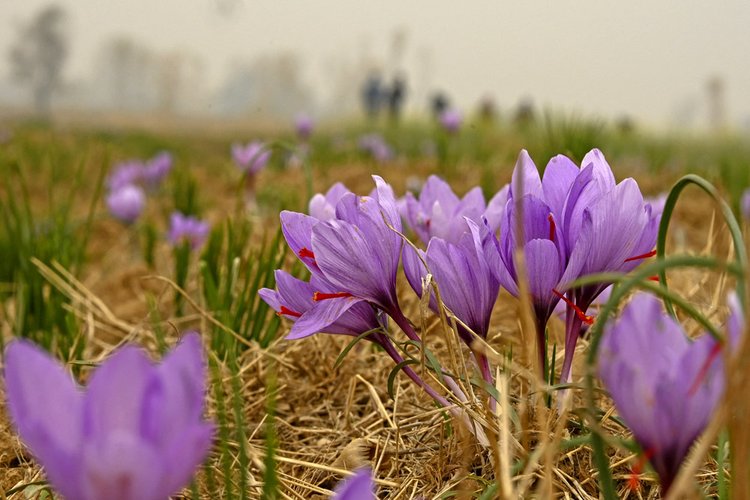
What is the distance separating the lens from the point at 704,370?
1.87 ft

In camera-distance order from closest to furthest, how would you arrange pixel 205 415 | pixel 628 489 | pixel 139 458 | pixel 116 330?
pixel 139 458 → pixel 628 489 → pixel 205 415 → pixel 116 330

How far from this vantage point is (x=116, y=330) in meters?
1.98

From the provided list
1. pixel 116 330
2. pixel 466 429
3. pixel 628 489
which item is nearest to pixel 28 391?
pixel 466 429

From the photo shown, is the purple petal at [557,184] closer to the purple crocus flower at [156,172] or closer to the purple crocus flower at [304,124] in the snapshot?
the purple crocus flower at [156,172]

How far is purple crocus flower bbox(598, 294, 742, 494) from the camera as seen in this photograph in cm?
57

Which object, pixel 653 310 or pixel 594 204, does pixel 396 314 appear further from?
pixel 653 310

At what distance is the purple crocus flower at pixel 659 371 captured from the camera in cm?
57

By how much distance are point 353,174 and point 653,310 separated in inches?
191

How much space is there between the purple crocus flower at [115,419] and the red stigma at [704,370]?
14.5 inches

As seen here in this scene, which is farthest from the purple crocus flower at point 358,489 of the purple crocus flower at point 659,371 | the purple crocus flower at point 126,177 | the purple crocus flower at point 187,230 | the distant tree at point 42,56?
the distant tree at point 42,56

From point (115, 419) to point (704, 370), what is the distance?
1.46ft

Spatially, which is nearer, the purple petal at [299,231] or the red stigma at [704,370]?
the red stigma at [704,370]

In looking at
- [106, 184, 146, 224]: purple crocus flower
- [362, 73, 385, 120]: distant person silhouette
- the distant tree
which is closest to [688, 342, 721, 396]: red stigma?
[106, 184, 146, 224]: purple crocus flower

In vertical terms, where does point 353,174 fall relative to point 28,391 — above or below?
below
